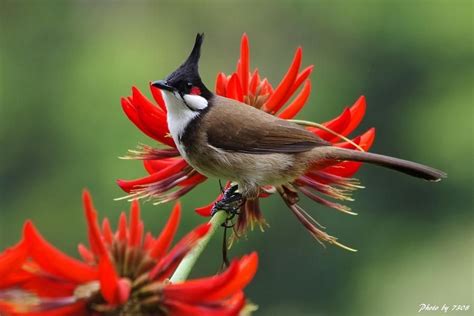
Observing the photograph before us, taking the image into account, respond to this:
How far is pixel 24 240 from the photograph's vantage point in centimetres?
82

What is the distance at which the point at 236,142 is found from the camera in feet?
5.58

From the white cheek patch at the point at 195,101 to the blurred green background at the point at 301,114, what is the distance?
356 inches

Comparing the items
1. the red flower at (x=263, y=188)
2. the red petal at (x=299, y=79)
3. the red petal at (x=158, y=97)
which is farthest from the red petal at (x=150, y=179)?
the red petal at (x=299, y=79)

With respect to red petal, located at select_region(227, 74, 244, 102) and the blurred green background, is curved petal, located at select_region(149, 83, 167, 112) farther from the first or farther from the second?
the blurred green background

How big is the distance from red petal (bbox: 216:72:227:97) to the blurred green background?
9.06 m

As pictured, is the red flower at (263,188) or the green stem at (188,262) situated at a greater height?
the red flower at (263,188)

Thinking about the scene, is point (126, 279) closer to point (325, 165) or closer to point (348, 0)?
point (325, 165)

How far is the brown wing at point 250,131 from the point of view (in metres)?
1.60

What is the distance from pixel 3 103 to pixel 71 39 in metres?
2.18

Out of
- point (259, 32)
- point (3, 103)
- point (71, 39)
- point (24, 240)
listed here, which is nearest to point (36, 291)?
point (24, 240)

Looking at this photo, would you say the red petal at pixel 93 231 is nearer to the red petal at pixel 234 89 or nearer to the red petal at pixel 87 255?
the red petal at pixel 87 255

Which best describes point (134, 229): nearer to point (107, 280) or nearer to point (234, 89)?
point (107, 280)

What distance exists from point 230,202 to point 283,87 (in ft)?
0.66

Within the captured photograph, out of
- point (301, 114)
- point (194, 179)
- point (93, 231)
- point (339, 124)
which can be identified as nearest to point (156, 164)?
point (194, 179)
